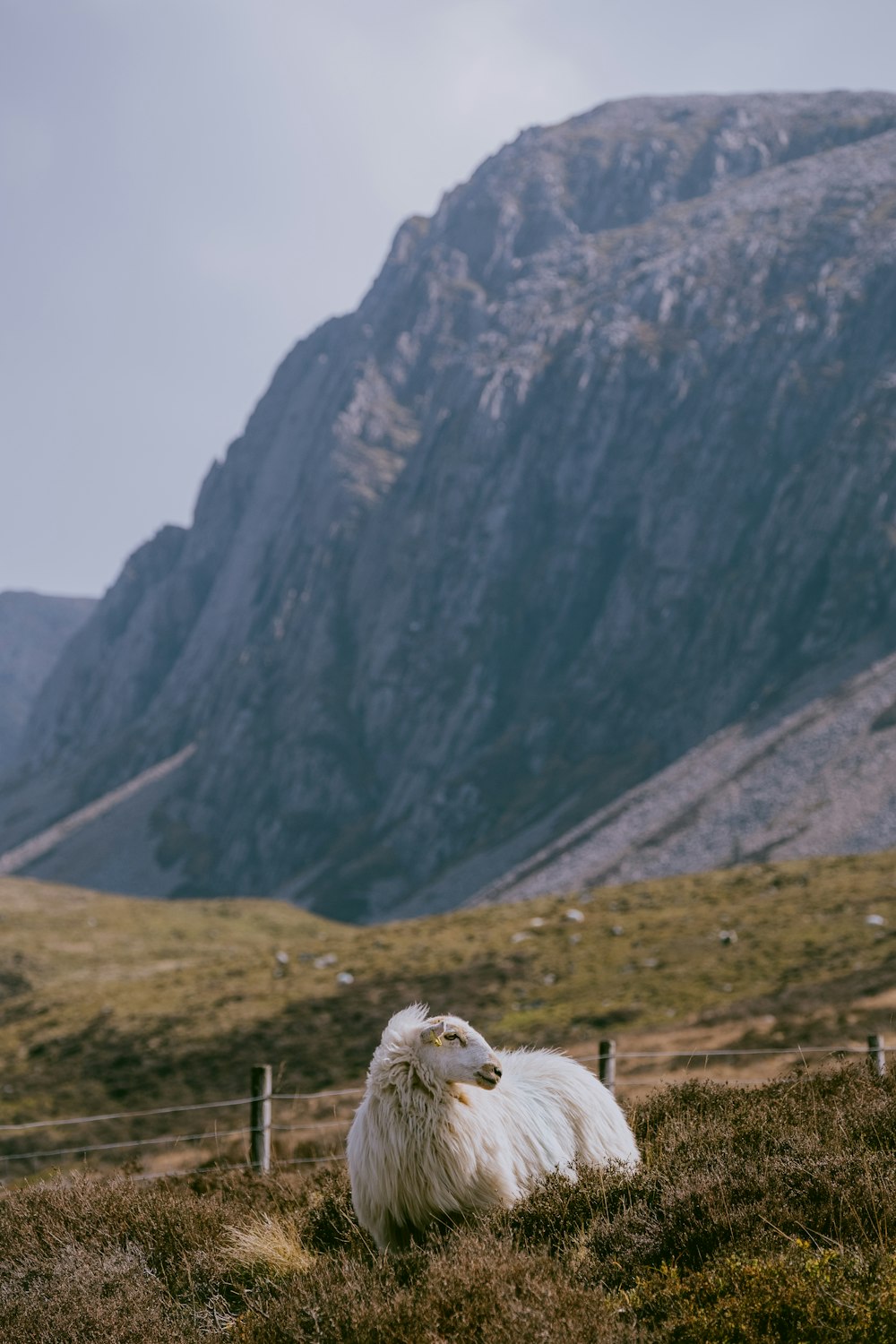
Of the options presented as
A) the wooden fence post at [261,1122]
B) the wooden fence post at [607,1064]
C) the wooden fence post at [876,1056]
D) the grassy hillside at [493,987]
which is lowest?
the grassy hillside at [493,987]

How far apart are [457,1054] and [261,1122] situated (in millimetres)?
6423

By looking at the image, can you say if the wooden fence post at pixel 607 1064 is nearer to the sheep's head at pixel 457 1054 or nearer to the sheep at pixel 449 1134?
the sheep at pixel 449 1134

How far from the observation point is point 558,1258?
315 inches

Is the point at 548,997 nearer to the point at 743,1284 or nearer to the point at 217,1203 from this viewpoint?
the point at 217,1203

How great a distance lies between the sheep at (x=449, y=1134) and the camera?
9.51 metres

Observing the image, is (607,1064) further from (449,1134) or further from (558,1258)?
(558,1258)

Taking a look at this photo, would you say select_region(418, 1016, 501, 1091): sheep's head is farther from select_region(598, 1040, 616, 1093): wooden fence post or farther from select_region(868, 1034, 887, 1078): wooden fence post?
select_region(598, 1040, 616, 1093): wooden fence post

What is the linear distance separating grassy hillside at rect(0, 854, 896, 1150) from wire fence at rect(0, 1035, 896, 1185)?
2.26m

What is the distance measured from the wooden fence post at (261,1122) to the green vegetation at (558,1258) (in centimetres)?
312

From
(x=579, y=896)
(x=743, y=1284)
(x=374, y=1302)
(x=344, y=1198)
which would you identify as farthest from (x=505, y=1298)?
(x=579, y=896)

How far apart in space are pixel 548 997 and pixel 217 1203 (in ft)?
137

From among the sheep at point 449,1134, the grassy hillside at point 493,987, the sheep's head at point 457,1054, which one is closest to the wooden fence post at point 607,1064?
the sheep at point 449,1134

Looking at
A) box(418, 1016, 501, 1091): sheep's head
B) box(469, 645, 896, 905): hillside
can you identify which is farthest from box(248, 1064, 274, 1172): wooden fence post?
box(469, 645, 896, 905): hillside

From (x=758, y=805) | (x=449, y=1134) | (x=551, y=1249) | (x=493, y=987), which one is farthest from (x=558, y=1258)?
(x=758, y=805)
